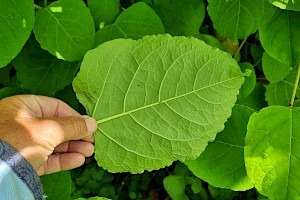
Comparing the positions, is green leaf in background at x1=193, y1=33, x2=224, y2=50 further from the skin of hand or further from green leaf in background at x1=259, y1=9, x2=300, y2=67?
the skin of hand

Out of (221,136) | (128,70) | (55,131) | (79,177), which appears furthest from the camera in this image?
(79,177)

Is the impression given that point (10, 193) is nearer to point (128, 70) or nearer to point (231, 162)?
point (128, 70)

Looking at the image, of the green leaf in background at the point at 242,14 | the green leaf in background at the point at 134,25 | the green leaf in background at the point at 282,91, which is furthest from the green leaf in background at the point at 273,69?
the green leaf in background at the point at 134,25

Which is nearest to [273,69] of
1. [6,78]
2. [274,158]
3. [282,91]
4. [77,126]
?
[282,91]

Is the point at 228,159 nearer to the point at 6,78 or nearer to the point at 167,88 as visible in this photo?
the point at 167,88

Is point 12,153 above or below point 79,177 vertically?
above

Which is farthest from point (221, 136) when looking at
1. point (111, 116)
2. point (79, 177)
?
point (79, 177)

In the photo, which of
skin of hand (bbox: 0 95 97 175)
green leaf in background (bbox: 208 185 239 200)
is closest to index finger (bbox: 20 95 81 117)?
skin of hand (bbox: 0 95 97 175)
